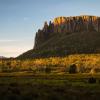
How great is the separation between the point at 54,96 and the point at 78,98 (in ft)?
5.93

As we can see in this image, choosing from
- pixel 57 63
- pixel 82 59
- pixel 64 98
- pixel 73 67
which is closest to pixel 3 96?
pixel 64 98

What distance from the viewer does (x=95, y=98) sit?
24.6 metres

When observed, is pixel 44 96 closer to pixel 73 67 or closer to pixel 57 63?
pixel 73 67

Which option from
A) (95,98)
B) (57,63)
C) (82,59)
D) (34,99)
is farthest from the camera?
(82,59)

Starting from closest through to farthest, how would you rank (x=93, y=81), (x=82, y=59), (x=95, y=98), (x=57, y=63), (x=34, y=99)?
(x=34, y=99)
(x=95, y=98)
(x=93, y=81)
(x=57, y=63)
(x=82, y=59)

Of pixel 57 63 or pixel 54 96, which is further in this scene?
pixel 57 63

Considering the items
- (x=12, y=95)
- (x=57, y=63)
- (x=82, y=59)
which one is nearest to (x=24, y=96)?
(x=12, y=95)

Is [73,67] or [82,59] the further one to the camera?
[82,59]

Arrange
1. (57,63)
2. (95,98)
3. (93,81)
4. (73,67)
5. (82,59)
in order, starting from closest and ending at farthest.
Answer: (95,98) → (93,81) → (73,67) → (57,63) → (82,59)

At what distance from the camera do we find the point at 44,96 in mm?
24641

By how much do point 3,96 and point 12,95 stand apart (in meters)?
0.71

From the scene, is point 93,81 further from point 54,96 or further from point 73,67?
point 73,67

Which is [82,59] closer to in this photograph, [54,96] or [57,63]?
[57,63]

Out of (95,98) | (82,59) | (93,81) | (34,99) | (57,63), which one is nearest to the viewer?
(34,99)
